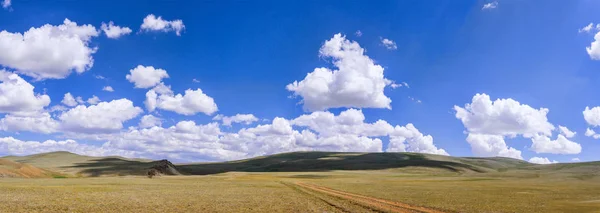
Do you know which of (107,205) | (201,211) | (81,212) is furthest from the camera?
(107,205)

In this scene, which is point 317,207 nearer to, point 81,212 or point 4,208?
point 81,212

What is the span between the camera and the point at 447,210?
39.1 metres

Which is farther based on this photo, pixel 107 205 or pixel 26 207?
pixel 107 205

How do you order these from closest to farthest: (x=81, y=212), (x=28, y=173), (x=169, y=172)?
(x=81, y=212)
(x=28, y=173)
(x=169, y=172)

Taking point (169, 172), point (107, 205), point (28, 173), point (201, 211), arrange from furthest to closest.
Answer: point (169, 172) < point (28, 173) < point (107, 205) < point (201, 211)

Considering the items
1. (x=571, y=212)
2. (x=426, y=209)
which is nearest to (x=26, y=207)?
(x=426, y=209)

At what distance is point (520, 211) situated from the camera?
3916 cm

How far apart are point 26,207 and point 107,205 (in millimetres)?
6282

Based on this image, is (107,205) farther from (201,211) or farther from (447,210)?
(447,210)

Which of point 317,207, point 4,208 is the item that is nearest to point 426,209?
point 317,207

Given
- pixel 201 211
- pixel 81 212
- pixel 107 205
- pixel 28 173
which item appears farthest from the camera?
pixel 28 173

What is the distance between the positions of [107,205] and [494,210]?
117ft

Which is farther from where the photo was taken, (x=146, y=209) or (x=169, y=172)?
(x=169, y=172)

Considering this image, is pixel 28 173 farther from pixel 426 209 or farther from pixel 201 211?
pixel 426 209
